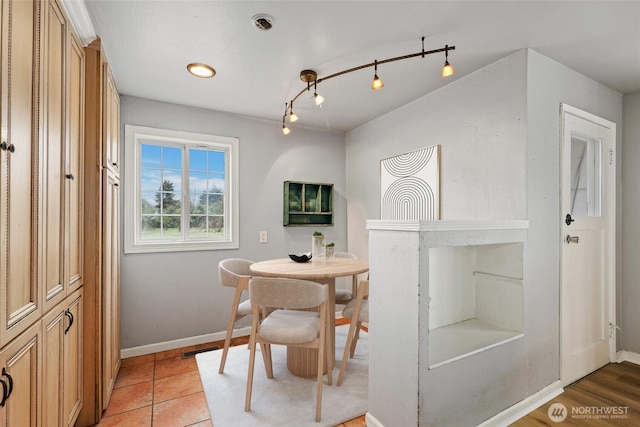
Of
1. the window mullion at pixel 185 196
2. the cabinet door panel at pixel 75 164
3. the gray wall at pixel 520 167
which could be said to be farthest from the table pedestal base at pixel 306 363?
the window mullion at pixel 185 196

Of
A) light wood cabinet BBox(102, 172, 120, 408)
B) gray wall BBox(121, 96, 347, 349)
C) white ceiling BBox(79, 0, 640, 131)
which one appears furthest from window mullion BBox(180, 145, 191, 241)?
light wood cabinet BBox(102, 172, 120, 408)

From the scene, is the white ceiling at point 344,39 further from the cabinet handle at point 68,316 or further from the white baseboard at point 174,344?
the white baseboard at point 174,344

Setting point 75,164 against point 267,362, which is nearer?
point 75,164

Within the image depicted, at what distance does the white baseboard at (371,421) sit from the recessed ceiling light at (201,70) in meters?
2.59

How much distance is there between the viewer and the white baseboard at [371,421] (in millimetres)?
1737

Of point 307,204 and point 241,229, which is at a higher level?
point 307,204

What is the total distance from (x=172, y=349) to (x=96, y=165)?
1.97 meters

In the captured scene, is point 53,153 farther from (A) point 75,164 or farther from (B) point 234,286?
(B) point 234,286

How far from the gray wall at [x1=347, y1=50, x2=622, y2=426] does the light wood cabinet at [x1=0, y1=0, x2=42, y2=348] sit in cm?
154

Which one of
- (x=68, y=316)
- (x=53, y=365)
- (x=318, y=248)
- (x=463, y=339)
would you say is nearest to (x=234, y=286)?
(x=318, y=248)

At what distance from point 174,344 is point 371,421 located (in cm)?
207

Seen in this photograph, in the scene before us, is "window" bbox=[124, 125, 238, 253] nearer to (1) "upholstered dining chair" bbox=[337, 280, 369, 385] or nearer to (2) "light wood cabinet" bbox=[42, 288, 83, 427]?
(2) "light wood cabinet" bbox=[42, 288, 83, 427]

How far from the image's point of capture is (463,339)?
1938mm

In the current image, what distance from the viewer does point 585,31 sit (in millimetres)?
1816
